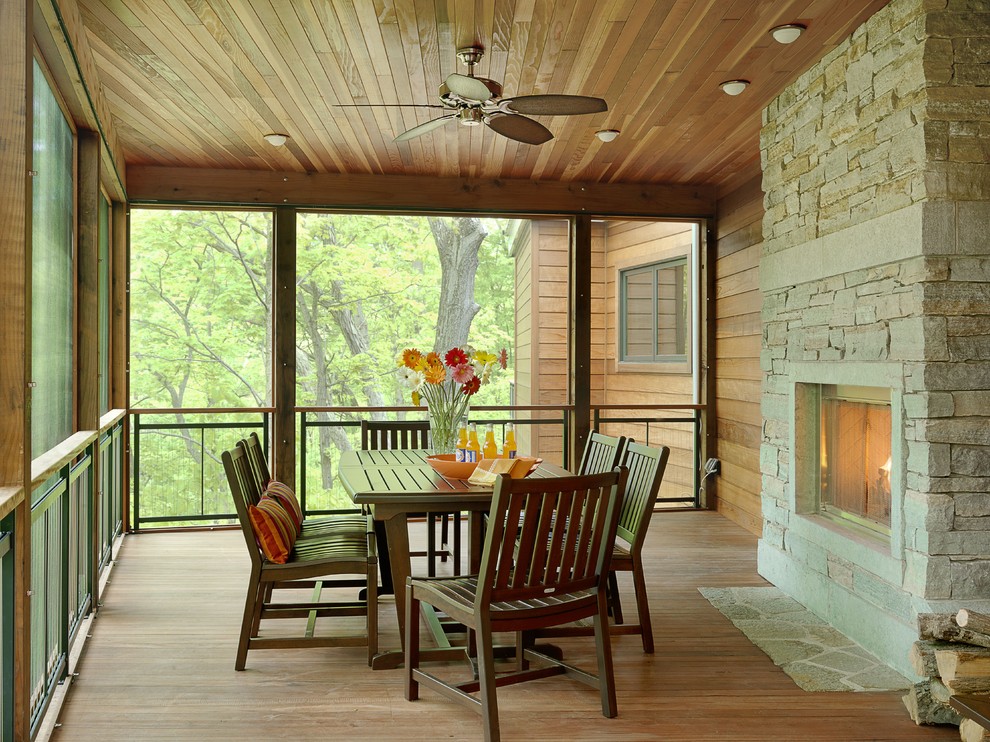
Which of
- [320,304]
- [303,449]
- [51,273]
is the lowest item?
[303,449]

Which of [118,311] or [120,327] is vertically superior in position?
[118,311]

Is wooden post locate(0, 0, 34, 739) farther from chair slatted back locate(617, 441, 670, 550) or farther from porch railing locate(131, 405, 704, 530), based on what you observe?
porch railing locate(131, 405, 704, 530)

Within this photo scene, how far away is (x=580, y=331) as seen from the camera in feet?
22.1

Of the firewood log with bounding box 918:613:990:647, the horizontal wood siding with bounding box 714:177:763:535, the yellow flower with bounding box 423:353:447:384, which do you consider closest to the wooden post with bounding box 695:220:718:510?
the horizontal wood siding with bounding box 714:177:763:535

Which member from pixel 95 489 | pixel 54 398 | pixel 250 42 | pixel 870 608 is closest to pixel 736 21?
pixel 250 42

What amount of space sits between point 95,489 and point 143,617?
656mm

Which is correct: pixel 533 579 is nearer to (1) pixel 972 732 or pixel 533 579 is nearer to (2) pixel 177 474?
(1) pixel 972 732

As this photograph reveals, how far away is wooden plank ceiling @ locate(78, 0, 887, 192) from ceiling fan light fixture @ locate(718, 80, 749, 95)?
4 centimetres

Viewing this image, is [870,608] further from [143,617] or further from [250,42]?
[250,42]

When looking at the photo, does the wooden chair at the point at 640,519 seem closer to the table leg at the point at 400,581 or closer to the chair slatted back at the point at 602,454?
the chair slatted back at the point at 602,454

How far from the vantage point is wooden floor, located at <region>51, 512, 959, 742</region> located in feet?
9.39

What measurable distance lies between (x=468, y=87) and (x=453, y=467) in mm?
1566

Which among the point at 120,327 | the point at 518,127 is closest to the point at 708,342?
the point at 518,127

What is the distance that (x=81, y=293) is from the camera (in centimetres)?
416
